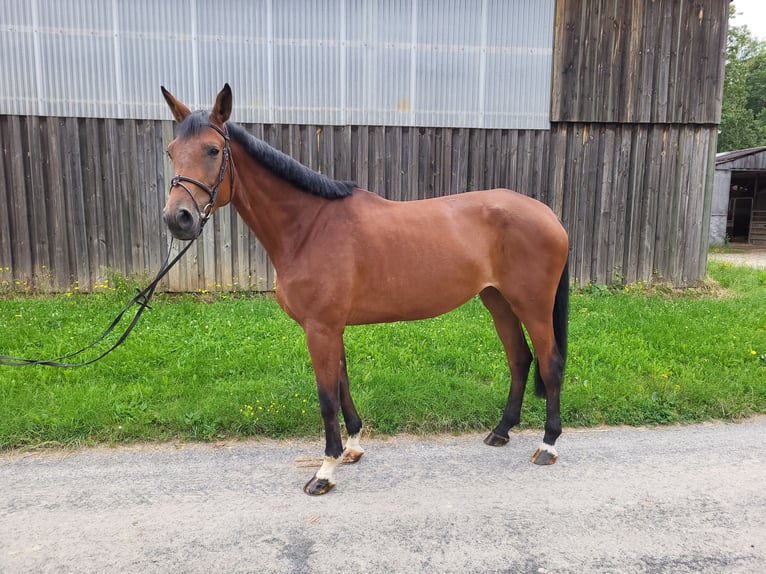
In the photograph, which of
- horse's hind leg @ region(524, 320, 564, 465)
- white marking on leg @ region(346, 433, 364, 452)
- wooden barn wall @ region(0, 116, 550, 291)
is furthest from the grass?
wooden barn wall @ region(0, 116, 550, 291)

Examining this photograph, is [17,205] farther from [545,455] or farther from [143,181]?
[545,455]

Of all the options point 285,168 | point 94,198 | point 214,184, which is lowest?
point 94,198

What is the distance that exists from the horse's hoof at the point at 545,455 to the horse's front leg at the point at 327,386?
1.35m

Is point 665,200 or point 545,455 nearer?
point 545,455

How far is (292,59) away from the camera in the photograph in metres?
7.24

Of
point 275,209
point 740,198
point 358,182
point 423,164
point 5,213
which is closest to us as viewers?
point 275,209

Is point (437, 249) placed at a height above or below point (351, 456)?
above

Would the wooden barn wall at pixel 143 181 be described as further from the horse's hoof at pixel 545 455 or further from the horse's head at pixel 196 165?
the horse's hoof at pixel 545 455

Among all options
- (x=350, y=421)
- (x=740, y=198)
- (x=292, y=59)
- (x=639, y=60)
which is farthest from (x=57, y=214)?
(x=740, y=198)

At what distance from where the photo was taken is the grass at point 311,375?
12.1 feet

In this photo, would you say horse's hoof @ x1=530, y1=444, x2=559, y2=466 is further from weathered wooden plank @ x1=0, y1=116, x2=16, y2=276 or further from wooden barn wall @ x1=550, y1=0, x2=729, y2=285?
weathered wooden plank @ x1=0, y1=116, x2=16, y2=276

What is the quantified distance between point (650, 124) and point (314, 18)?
18.6 feet

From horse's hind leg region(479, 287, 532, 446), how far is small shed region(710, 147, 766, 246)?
60.5ft

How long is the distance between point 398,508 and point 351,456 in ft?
2.13
